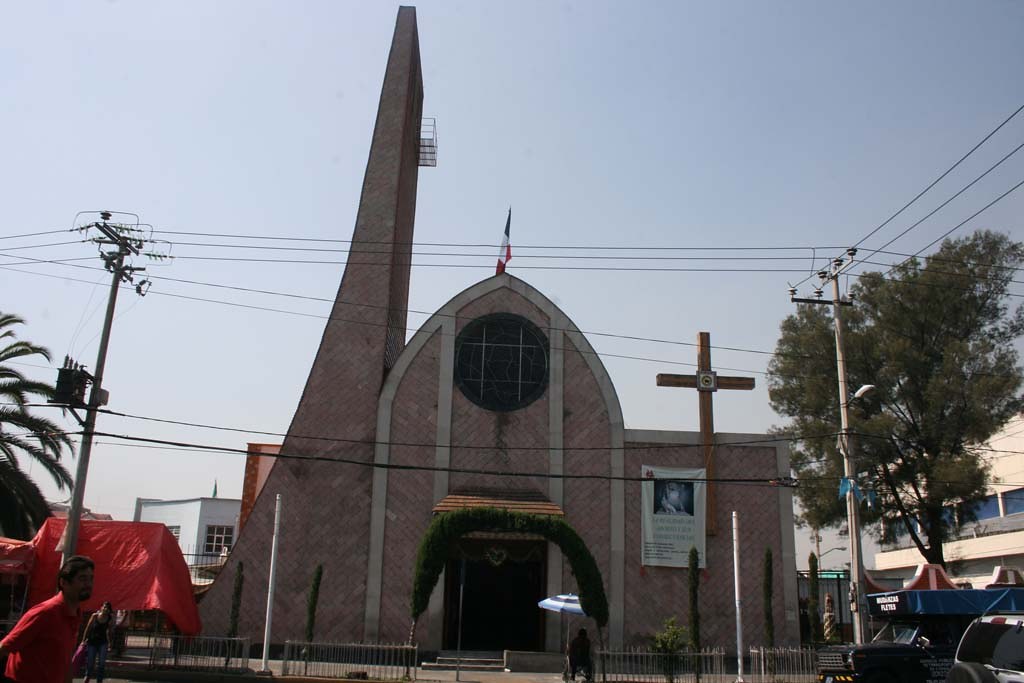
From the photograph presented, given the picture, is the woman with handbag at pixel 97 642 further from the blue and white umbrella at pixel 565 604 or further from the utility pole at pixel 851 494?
the utility pole at pixel 851 494

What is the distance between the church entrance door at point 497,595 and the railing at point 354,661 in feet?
16.1

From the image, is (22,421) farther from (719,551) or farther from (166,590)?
(719,551)

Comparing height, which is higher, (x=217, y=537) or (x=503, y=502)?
(x=503, y=502)

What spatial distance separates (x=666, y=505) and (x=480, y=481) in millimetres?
5633

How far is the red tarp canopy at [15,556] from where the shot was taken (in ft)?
66.2

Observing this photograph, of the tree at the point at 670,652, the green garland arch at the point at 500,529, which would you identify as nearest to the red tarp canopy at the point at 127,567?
the green garland arch at the point at 500,529

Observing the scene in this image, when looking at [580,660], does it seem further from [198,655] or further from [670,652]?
[198,655]

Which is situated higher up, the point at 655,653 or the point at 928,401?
the point at 928,401

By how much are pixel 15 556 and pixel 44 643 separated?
59.0 ft

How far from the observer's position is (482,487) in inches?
997

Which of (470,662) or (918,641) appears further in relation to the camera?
(470,662)

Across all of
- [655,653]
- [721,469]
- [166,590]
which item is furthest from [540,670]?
[166,590]

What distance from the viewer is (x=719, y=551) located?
25.4 metres

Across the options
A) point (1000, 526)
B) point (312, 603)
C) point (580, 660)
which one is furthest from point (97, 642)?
point (1000, 526)
